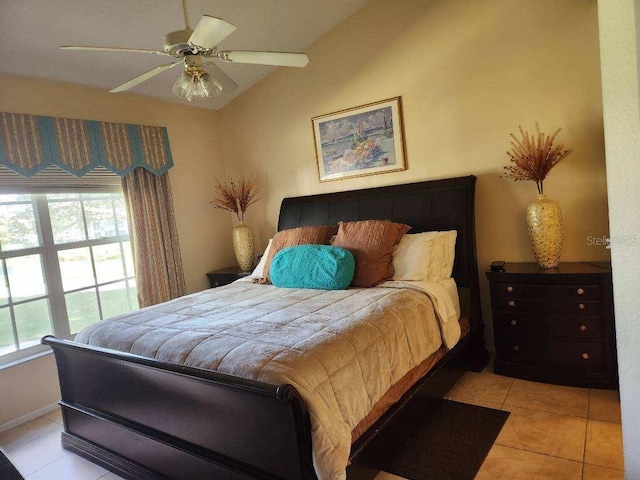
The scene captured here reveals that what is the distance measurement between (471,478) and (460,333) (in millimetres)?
991

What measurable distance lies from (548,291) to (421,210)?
3.54 ft

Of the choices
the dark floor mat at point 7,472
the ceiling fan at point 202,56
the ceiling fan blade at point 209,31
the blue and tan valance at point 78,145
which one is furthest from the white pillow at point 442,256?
the blue and tan valance at point 78,145

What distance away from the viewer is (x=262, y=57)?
2127mm

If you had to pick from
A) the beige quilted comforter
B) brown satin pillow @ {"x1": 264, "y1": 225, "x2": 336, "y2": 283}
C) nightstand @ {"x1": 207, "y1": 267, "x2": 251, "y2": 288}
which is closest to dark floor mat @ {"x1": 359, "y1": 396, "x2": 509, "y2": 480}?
the beige quilted comforter

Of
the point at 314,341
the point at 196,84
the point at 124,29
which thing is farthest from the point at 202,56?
the point at 314,341

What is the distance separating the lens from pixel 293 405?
145 centimetres

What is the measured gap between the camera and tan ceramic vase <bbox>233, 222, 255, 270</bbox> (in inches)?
165

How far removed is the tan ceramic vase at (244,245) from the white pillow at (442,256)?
1940 mm

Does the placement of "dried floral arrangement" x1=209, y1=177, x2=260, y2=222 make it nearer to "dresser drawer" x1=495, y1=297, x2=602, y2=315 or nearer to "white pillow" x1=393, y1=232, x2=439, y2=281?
"white pillow" x1=393, y1=232, x2=439, y2=281

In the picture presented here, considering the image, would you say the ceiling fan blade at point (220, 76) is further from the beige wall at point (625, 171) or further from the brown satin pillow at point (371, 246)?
the beige wall at point (625, 171)

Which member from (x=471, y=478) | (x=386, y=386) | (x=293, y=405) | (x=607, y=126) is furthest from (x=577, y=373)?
(x=293, y=405)

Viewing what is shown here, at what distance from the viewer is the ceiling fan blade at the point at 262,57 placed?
2074 millimetres

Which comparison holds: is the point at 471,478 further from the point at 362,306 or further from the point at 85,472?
the point at 85,472

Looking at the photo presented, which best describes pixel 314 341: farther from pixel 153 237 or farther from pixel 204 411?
pixel 153 237
